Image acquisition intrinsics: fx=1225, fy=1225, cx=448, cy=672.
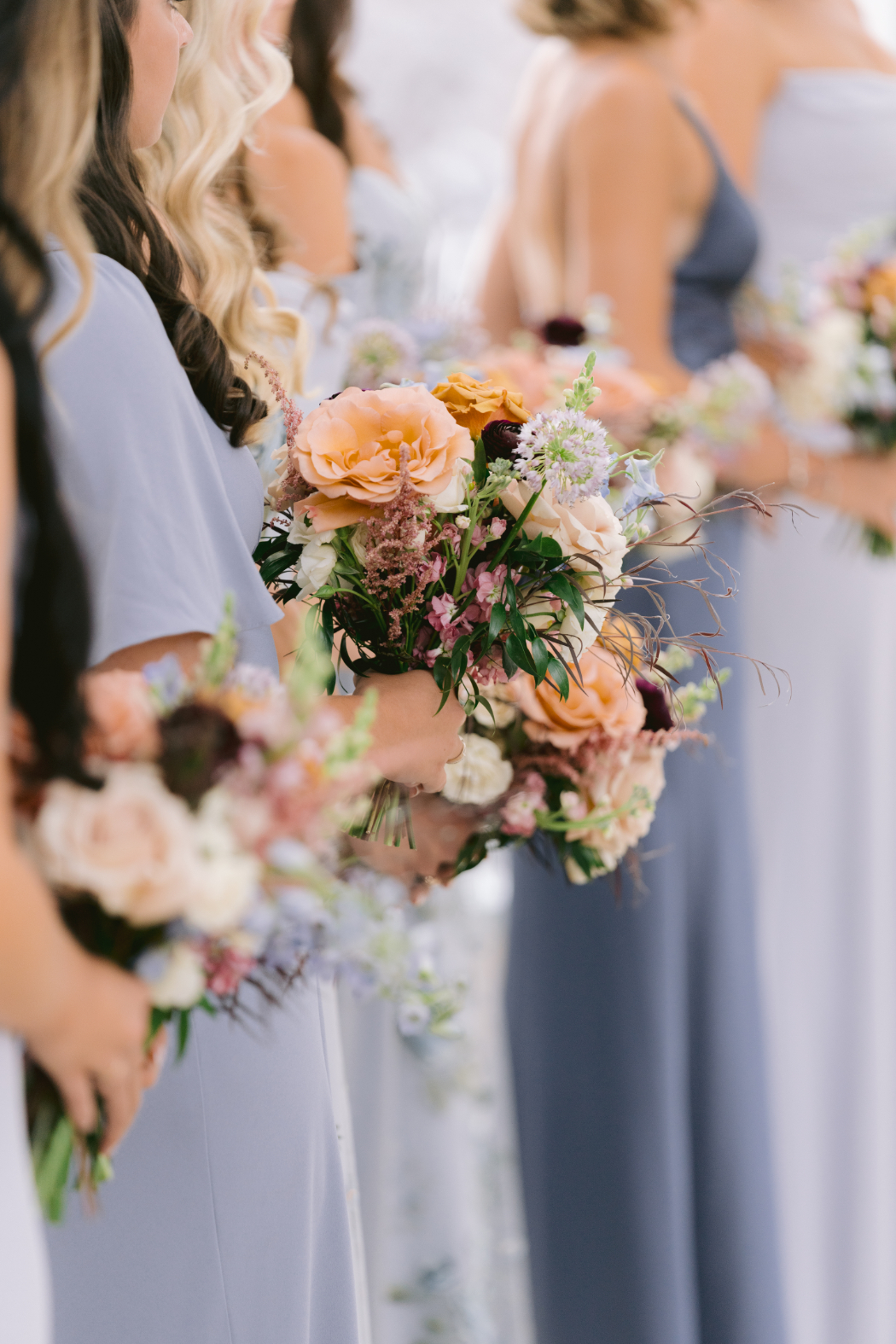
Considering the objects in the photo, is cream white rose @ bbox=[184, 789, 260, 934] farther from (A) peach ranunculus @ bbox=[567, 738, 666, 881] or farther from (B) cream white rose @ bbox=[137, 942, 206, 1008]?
(A) peach ranunculus @ bbox=[567, 738, 666, 881]

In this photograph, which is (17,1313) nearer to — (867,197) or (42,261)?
(42,261)

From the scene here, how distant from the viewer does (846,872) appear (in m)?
2.53

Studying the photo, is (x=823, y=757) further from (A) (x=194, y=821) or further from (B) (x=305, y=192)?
(A) (x=194, y=821)

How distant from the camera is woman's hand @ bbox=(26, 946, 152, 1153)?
678mm

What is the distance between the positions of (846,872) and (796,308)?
113 centimetres

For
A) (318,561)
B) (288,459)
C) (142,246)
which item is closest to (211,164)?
(142,246)

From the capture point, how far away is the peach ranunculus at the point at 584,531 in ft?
3.29

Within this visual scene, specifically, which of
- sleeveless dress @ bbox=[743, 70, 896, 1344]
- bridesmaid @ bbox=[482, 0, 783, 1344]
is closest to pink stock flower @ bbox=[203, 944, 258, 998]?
bridesmaid @ bbox=[482, 0, 783, 1344]

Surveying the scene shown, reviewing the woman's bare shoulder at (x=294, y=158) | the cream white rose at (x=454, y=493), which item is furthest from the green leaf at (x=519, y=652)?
the woman's bare shoulder at (x=294, y=158)

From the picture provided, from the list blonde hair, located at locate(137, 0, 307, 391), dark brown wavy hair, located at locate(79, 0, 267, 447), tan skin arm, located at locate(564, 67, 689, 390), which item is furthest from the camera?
tan skin arm, located at locate(564, 67, 689, 390)

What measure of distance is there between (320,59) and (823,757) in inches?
66.2

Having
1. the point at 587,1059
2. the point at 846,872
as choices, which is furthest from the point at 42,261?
the point at 846,872

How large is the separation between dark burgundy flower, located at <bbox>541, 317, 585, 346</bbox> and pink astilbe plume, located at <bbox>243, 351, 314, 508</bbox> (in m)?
0.97

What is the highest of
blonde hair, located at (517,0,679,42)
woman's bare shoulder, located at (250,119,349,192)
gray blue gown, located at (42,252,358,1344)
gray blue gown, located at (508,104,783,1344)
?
blonde hair, located at (517,0,679,42)
